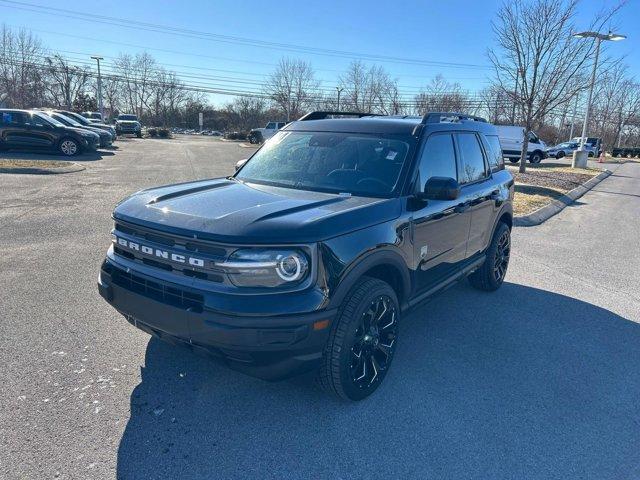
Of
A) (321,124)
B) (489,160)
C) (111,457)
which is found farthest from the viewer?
(489,160)

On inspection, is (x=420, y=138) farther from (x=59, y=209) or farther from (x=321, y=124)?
(x=59, y=209)

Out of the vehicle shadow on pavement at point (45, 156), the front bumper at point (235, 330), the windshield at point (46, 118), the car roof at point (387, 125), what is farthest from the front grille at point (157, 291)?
the windshield at point (46, 118)

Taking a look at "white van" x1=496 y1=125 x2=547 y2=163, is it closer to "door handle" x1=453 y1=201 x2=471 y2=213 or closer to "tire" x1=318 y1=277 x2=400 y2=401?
"door handle" x1=453 y1=201 x2=471 y2=213

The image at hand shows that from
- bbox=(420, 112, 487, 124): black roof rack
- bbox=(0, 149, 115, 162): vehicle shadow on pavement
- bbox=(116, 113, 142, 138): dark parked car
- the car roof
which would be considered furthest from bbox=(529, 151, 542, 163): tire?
bbox=(116, 113, 142, 138): dark parked car

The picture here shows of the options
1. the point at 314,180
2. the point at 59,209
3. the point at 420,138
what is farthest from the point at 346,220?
the point at 59,209

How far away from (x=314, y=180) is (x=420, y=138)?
921 millimetres

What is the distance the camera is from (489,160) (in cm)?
512

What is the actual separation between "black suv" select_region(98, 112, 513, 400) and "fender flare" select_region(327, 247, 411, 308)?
0.01 m

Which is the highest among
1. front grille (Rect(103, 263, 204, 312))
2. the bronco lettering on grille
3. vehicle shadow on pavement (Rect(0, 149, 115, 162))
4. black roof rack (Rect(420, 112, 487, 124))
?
black roof rack (Rect(420, 112, 487, 124))

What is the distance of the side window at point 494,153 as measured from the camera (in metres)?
5.19

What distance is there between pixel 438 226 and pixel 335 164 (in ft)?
3.29

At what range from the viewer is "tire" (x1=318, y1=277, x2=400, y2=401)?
2.83 metres

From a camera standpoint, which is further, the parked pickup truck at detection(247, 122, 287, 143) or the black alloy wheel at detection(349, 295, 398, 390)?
the parked pickup truck at detection(247, 122, 287, 143)

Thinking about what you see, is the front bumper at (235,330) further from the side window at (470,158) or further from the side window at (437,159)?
the side window at (470,158)
